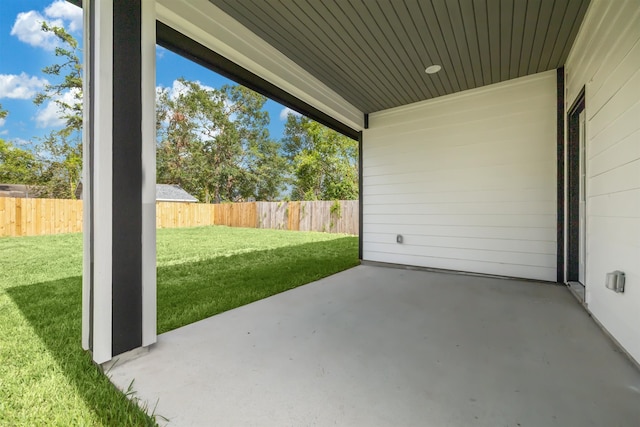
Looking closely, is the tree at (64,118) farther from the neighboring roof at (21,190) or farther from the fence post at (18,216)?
the fence post at (18,216)

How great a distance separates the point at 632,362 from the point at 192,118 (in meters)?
18.7

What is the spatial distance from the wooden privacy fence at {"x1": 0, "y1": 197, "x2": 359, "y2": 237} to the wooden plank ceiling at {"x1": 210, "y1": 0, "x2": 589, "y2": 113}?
699cm

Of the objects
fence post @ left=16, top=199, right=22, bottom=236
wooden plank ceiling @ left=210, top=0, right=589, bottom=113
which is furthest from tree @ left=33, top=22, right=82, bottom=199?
wooden plank ceiling @ left=210, top=0, right=589, bottom=113

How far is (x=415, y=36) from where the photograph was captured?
8.45 feet

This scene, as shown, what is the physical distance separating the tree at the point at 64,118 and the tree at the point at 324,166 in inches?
417

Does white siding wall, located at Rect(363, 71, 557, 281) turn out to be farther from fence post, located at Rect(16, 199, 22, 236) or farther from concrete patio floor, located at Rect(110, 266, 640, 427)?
fence post, located at Rect(16, 199, 22, 236)

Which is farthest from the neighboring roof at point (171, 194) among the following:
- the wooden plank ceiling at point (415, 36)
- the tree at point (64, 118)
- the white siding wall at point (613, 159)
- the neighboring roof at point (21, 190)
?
the white siding wall at point (613, 159)

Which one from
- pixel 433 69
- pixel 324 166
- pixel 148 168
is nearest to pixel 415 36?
pixel 433 69

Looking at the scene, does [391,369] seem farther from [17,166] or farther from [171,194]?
[171,194]

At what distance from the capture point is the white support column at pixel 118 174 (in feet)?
4.94

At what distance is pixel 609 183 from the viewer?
1.90 m

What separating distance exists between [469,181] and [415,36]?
212cm

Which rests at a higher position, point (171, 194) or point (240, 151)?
point (240, 151)

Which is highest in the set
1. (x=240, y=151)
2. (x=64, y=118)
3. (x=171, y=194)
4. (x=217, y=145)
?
(x=217, y=145)
